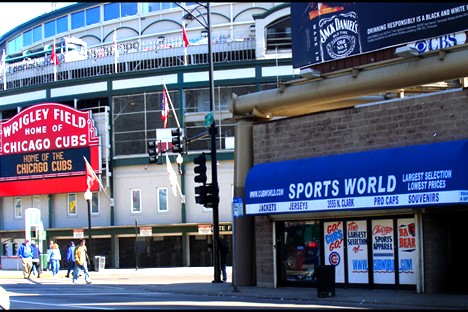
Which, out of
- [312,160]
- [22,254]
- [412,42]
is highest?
[412,42]

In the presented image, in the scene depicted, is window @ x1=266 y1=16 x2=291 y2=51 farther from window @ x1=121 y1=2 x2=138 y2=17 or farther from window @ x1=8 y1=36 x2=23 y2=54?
window @ x1=8 y1=36 x2=23 y2=54

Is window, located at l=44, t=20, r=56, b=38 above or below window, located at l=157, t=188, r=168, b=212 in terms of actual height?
above

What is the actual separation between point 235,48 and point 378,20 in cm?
2324

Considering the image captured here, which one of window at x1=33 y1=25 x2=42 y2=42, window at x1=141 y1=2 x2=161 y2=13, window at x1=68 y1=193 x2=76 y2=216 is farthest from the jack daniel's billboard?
window at x1=33 y1=25 x2=42 y2=42

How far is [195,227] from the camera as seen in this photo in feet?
140

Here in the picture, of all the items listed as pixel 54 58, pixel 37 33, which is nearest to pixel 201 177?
→ pixel 54 58

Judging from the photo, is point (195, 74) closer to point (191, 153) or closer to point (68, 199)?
point (191, 153)

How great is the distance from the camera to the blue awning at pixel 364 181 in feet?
57.2

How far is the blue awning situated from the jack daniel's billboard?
4.38 m

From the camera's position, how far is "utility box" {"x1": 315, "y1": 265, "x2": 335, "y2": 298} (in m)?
19.3

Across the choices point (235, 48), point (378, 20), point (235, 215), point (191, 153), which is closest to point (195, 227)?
point (191, 153)

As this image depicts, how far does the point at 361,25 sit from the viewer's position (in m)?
23.4

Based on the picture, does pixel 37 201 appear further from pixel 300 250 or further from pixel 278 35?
pixel 300 250

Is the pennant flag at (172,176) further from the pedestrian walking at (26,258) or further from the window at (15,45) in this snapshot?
the window at (15,45)
